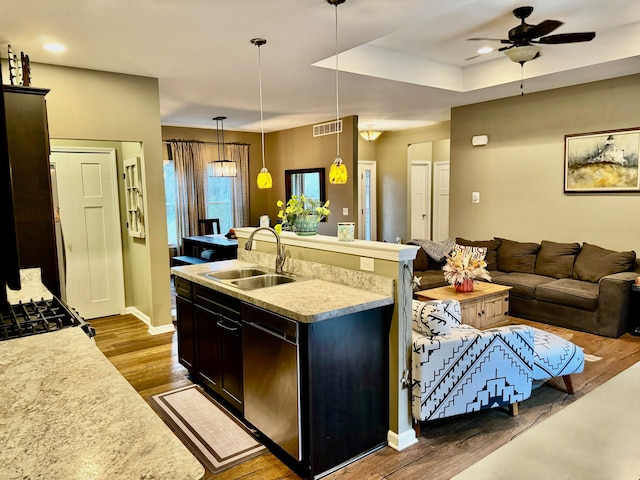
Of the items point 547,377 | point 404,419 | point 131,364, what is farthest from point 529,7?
point 131,364

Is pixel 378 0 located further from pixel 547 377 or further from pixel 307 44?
pixel 547 377

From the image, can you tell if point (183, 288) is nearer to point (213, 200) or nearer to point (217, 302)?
point (217, 302)

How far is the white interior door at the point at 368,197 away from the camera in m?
9.52

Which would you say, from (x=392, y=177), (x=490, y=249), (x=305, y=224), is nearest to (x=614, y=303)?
(x=490, y=249)

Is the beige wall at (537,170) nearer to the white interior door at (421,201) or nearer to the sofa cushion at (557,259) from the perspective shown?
the sofa cushion at (557,259)

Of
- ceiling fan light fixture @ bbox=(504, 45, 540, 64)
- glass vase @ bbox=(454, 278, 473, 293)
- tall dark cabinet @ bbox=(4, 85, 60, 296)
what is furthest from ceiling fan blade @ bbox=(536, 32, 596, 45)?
tall dark cabinet @ bbox=(4, 85, 60, 296)

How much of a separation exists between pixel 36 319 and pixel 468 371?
233cm

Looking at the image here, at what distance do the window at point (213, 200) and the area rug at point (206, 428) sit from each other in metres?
5.34

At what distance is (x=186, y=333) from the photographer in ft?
12.1

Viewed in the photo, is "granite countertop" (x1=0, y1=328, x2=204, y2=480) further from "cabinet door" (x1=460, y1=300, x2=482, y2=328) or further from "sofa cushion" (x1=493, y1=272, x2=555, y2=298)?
"sofa cushion" (x1=493, y1=272, x2=555, y2=298)

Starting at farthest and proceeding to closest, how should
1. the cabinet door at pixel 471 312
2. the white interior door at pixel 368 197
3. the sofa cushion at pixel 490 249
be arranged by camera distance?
the white interior door at pixel 368 197
the sofa cushion at pixel 490 249
the cabinet door at pixel 471 312

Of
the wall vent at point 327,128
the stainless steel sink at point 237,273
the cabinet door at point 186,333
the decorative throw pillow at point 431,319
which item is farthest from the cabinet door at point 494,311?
the wall vent at point 327,128

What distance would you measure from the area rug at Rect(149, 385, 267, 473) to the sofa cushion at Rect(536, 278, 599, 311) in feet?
11.9

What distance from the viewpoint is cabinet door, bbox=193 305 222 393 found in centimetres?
319
